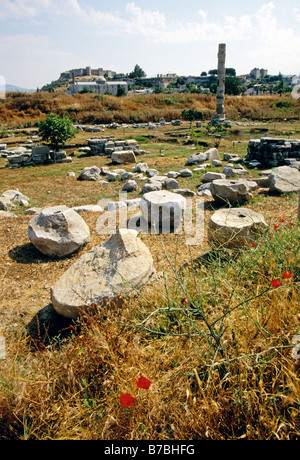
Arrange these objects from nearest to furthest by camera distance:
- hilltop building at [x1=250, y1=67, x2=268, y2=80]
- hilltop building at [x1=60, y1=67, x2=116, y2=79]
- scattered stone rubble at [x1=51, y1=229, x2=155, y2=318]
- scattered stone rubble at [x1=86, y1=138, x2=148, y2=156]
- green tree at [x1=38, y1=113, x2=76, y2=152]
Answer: scattered stone rubble at [x1=51, y1=229, x2=155, y2=318] → green tree at [x1=38, y1=113, x2=76, y2=152] → scattered stone rubble at [x1=86, y1=138, x2=148, y2=156] → hilltop building at [x1=60, y1=67, x2=116, y2=79] → hilltop building at [x1=250, y1=67, x2=268, y2=80]

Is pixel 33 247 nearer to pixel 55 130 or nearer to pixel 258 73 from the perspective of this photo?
pixel 55 130

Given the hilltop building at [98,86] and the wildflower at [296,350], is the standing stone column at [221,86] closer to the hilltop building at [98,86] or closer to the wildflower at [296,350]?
the wildflower at [296,350]

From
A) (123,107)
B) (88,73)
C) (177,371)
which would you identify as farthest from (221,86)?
(88,73)

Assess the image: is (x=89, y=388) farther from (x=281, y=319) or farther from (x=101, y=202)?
(x=101, y=202)

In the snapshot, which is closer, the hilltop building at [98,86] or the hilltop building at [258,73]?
the hilltop building at [98,86]

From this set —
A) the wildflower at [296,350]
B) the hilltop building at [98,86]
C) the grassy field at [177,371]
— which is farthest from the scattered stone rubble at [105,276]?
the hilltop building at [98,86]

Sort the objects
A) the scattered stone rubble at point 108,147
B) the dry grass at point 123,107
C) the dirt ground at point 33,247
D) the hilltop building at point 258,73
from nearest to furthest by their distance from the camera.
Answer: the dirt ground at point 33,247, the scattered stone rubble at point 108,147, the dry grass at point 123,107, the hilltop building at point 258,73

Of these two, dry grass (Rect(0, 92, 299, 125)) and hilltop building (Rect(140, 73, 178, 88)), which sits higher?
hilltop building (Rect(140, 73, 178, 88))

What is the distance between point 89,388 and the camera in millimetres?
2109

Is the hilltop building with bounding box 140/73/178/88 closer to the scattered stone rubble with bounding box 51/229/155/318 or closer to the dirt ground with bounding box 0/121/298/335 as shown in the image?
the dirt ground with bounding box 0/121/298/335

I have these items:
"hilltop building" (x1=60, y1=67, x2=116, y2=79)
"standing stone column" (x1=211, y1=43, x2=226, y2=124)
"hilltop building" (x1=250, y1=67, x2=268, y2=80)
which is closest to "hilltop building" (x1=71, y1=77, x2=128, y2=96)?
"standing stone column" (x1=211, y1=43, x2=226, y2=124)

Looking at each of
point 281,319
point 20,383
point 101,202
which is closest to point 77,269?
point 20,383
